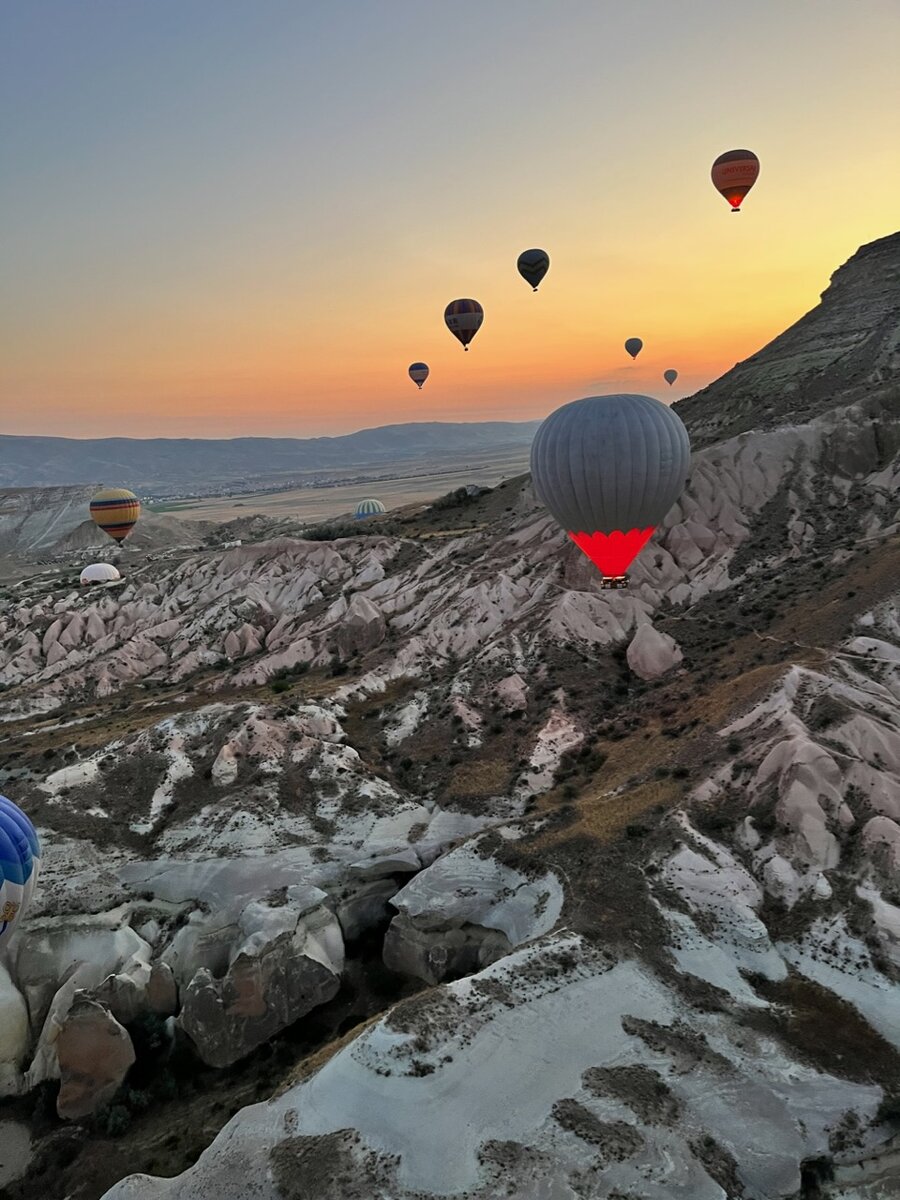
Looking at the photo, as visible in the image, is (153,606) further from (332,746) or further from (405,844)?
(405,844)

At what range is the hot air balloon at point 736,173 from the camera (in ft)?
166

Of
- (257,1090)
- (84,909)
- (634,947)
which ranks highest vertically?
(634,947)

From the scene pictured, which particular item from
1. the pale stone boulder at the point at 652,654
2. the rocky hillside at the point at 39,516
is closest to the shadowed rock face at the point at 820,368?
the pale stone boulder at the point at 652,654

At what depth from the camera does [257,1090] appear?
21656 mm

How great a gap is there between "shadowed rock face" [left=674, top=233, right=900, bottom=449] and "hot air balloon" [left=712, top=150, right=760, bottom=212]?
15759 millimetres

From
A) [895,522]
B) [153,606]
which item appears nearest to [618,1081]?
[895,522]

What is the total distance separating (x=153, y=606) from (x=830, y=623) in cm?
5199

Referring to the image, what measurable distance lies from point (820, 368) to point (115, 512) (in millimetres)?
72345

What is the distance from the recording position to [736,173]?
5094 cm

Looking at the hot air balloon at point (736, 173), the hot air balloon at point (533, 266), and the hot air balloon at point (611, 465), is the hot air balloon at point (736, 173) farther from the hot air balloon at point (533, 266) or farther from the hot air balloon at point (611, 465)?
the hot air balloon at point (611, 465)

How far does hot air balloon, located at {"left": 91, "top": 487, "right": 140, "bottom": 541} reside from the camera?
3364 inches

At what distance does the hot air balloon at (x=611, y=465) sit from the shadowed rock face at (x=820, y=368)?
24.7 m

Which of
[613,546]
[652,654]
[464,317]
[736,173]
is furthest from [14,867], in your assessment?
[736,173]

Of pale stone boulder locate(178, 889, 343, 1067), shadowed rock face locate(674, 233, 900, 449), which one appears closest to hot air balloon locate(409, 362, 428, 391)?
shadowed rock face locate(674, 233, 900, 449)
